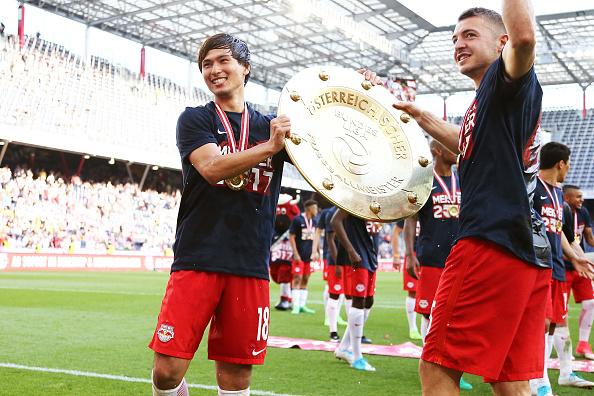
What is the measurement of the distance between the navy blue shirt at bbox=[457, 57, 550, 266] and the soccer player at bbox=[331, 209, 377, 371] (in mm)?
3723

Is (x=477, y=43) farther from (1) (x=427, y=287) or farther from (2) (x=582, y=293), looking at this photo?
(2) (x=582, y=293)

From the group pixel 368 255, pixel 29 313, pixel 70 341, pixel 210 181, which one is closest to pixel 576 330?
pixel 368 255

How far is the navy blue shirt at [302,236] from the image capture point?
42.8 ft

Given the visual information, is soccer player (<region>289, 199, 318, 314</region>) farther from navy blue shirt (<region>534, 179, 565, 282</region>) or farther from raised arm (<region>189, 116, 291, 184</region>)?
raised arm (<region>189, 116, 291, 184</region>)

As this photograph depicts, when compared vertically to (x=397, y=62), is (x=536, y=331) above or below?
below

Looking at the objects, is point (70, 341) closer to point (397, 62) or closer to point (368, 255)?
point (368, 255)

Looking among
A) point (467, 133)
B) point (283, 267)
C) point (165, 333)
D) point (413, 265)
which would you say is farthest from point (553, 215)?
point (283, 267)

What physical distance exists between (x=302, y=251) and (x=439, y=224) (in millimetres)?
6969

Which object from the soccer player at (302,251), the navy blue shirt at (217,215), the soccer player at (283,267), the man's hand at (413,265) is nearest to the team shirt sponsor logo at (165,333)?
the navy blue shirt at (217,215)

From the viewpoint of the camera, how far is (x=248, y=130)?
3.46 m

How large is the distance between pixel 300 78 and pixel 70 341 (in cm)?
559

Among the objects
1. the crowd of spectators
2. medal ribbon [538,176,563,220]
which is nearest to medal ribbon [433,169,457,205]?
medal ribbon [538,176,563,220]

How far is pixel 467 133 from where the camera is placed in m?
2.91

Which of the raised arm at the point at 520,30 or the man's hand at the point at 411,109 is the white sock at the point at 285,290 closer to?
the man's hand at the point at 411,109
